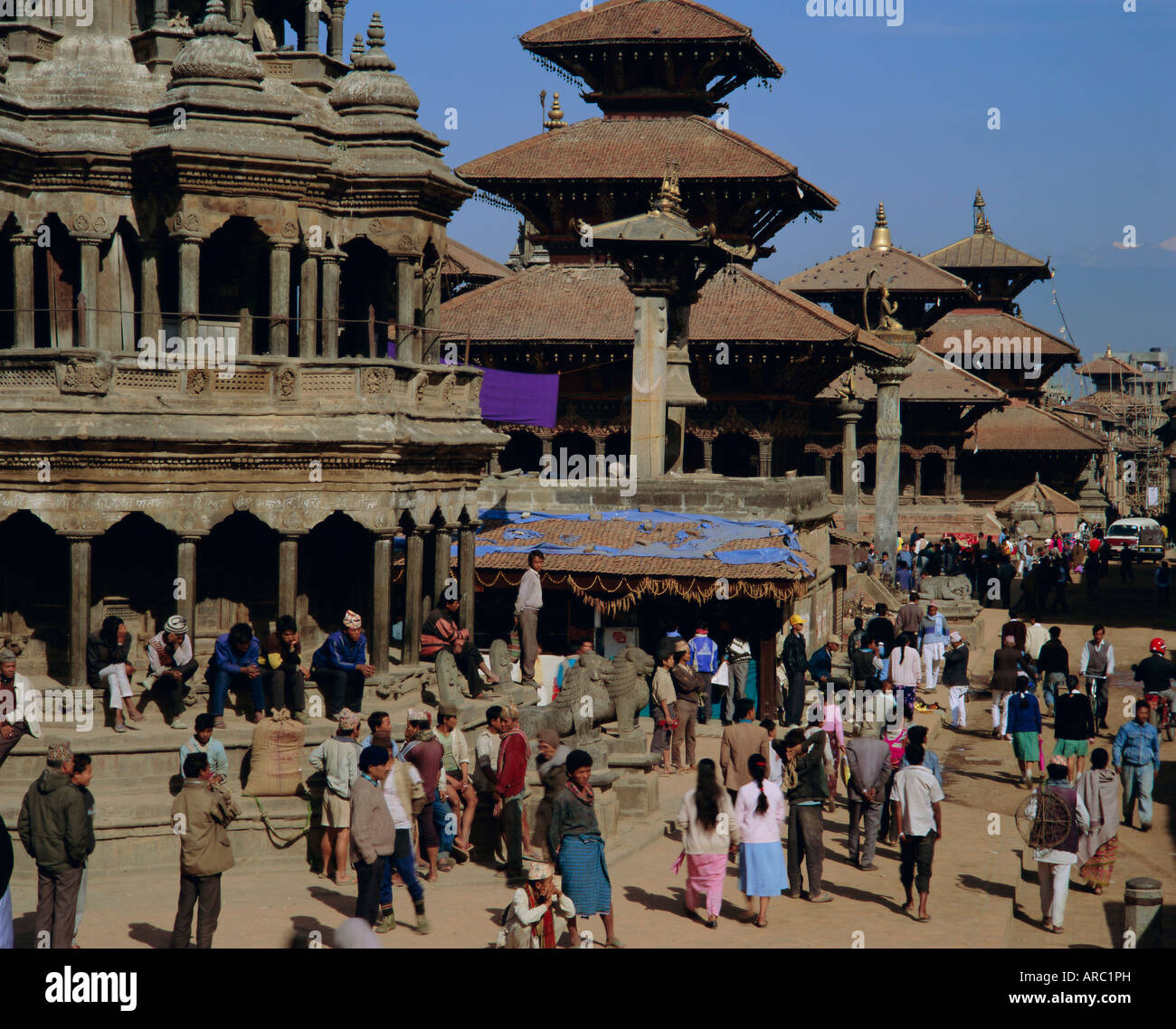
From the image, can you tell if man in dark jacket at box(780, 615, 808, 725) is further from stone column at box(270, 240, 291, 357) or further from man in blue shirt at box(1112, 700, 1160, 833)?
stone column at box(270, 240, 291, 357)

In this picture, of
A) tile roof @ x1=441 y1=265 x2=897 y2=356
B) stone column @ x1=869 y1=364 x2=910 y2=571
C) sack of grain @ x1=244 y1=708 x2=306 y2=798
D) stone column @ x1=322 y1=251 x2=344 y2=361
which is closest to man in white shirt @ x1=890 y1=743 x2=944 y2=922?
sack of grain @ x1=244 y1=708 x2=306 y2=798

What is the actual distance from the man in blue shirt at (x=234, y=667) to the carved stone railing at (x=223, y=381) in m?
2.91

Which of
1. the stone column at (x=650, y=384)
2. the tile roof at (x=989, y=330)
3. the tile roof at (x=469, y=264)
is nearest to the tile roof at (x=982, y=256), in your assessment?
the tile roof at (x=989, y=330)

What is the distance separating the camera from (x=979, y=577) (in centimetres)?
4247

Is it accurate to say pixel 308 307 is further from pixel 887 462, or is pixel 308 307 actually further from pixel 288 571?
pixel 887 462

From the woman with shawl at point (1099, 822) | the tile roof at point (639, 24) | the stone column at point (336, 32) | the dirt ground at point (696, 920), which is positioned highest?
the tile roof at point (639, 24)

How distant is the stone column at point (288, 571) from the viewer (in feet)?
60.4

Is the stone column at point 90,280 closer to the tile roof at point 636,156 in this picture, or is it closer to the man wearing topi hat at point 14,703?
the man wearing topi hat at point 14,703

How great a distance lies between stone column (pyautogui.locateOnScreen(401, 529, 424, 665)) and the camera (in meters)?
20.0

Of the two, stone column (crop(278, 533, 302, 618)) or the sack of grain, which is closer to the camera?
the sack of grain

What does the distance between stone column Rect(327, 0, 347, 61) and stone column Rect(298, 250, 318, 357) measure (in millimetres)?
5040

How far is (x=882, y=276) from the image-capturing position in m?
64.3

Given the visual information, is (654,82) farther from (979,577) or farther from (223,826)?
(223,826)
